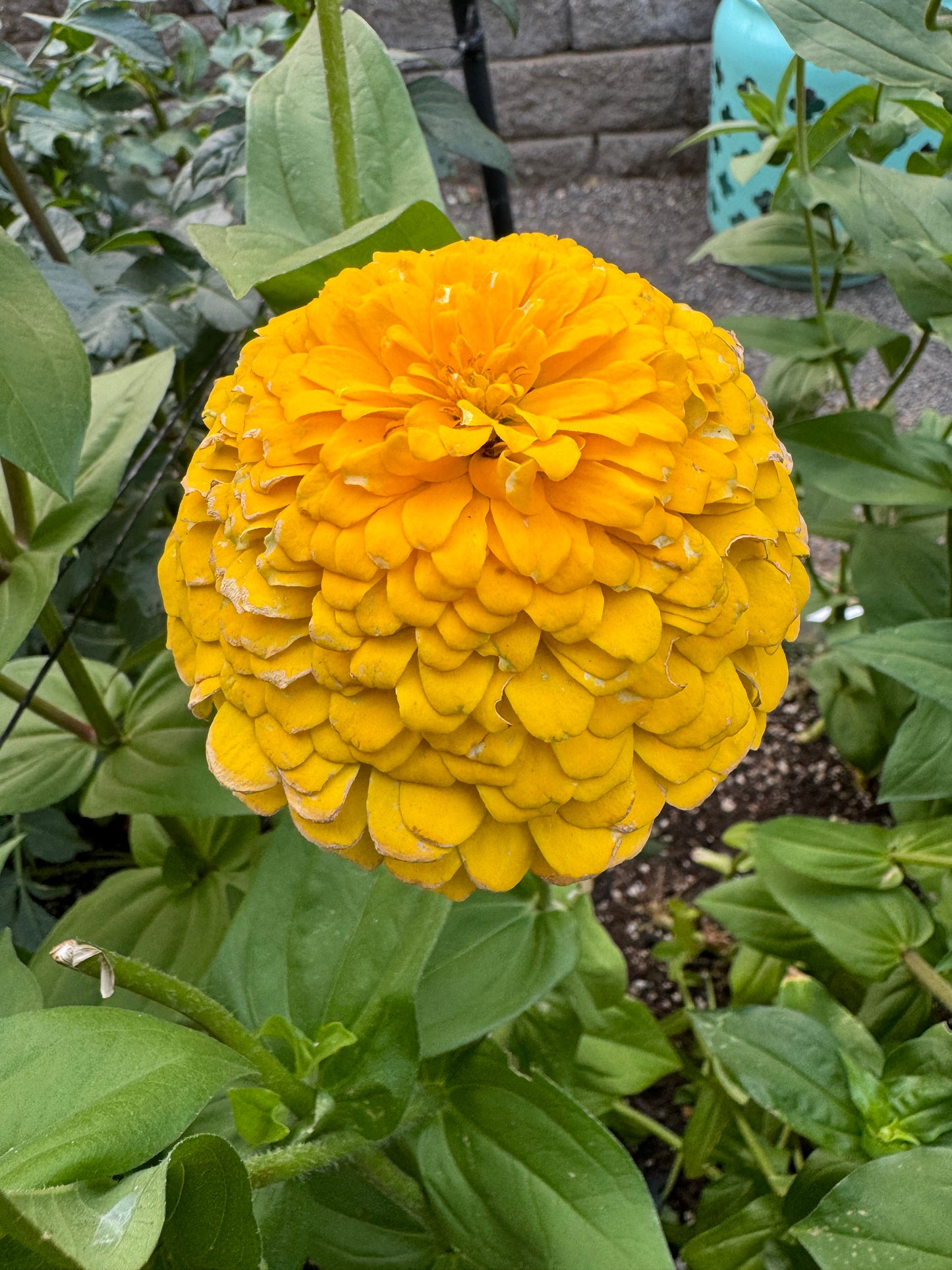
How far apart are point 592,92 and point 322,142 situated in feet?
5.10

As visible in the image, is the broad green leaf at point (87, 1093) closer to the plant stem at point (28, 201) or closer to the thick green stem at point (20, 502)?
the thick green stem at point (20, 502)

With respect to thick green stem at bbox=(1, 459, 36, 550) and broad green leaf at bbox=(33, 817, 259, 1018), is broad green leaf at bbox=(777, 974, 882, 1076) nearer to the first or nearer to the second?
broad green leaf at bbox=(33, 817, 259, 1018)

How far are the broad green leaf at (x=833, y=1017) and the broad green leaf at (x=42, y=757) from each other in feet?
1.50

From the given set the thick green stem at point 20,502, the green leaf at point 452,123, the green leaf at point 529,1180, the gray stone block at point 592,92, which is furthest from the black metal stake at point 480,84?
the gray stone block at point 592,92

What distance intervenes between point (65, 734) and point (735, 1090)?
21.0 inches

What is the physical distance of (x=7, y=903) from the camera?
75 centimetres

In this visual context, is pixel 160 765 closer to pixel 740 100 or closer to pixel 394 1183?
pixel 394 1183

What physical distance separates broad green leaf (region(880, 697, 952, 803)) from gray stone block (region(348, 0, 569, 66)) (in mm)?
1532

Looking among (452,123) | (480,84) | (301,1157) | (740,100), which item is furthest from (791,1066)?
(740,100)

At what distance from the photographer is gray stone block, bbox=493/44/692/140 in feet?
6.08

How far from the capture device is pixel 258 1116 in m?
0.39

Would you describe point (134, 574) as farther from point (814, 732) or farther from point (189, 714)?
point (814, 732)

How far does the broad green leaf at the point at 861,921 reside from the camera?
24.8 inches

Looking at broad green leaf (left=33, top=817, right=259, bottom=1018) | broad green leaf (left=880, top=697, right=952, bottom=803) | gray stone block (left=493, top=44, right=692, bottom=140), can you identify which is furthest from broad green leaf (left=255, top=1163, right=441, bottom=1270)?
gray stone block (left=493, top=44, right=692, bottom=140)
